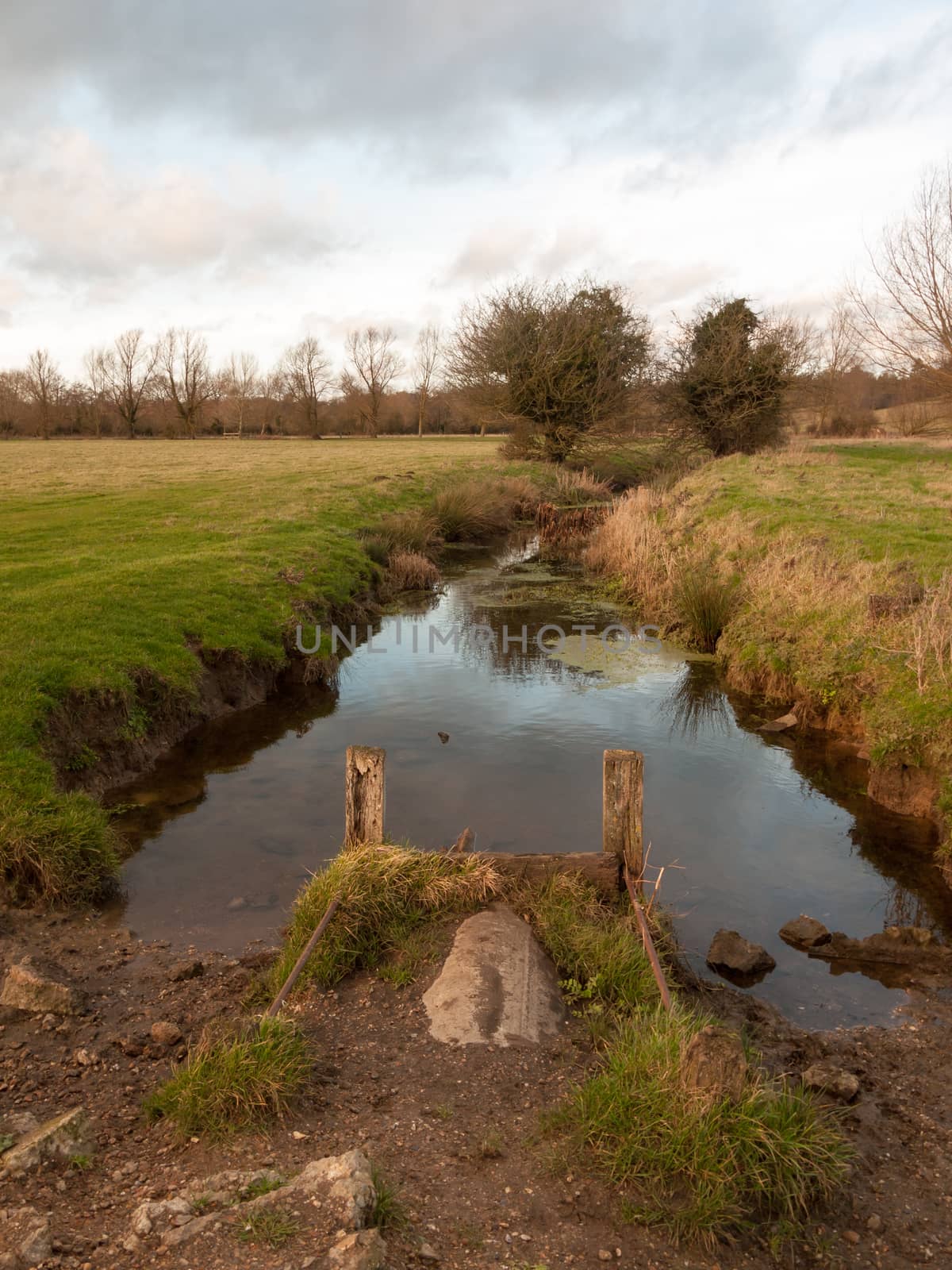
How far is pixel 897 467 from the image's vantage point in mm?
29062

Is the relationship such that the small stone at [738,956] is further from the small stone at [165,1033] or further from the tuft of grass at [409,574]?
the tuft of grass at [409,574]

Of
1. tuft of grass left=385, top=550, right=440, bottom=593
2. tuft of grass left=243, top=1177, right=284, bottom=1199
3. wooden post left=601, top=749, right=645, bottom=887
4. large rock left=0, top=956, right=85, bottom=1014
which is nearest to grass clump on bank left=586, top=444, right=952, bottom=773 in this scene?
wooden post left=601, top=749, right=645, bottom=887

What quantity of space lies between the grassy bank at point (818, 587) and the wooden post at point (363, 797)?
17.3 feet

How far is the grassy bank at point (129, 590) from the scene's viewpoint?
6867 millimetres

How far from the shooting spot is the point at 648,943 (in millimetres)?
5227

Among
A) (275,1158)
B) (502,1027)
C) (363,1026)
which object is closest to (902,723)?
(502,1027)

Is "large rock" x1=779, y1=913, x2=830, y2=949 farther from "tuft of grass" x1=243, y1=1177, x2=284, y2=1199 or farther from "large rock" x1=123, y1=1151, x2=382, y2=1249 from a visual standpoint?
"tuft of grass" x1=243, y1=1177, x2=284, y2=1199

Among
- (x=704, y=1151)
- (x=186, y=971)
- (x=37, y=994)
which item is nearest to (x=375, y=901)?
(x=186, y=971)

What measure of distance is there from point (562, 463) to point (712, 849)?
2921 centimetres

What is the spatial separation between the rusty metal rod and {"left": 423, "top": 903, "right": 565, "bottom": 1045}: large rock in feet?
1.98

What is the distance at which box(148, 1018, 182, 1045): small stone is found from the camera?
4777 millimetres

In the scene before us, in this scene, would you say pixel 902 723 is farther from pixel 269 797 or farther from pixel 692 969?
pixel 269 797

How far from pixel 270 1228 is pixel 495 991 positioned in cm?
203

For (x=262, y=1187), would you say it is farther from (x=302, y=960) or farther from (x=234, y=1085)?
(x=302, y=960)
